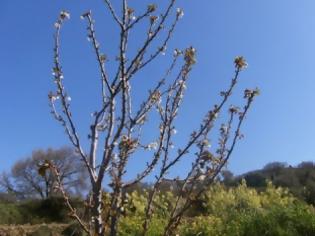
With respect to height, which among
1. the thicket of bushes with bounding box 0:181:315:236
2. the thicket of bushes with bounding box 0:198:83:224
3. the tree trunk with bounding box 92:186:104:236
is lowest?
the tree trunk with bounding box 92:186:104:236

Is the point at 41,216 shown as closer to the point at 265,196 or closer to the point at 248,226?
the point at 265,196

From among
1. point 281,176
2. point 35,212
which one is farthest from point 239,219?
point 281,176

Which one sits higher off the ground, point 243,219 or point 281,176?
point 281,176

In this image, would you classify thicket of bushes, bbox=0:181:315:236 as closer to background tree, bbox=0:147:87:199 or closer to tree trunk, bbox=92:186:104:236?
tree trunk, bbox=92:186:104:236

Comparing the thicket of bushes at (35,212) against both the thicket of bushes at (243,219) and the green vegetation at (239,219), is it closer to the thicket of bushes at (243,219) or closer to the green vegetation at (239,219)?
the green vegetation at (239,219)

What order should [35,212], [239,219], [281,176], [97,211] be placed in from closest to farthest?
[97,211]
[239,219]
[35,212]
[281,176]

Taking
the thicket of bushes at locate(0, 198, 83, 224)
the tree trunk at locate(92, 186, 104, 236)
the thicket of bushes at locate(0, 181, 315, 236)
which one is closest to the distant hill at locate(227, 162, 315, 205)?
the thicket of bushes at locate(0, 198, 83, 224)

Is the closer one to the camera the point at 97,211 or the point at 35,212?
the point at 97,211

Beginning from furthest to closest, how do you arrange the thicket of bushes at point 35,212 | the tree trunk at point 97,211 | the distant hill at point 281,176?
the distant hill at point 281,176 → the thicket of bushes at point 35,212 → the tree trunk at point 97,211

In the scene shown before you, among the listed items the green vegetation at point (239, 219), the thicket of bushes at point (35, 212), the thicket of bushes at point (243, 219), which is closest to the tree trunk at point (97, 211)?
the green vegetation at point (239, 219)

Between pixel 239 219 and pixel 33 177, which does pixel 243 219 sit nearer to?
pixel 239 219

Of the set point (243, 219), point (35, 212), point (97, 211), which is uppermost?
point (35, 212)

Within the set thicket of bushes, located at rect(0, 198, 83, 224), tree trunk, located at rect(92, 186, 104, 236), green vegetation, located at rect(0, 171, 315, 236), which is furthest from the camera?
thicket of bushes, located at rect(0, 198, 83, 224)

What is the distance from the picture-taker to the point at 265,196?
15367 mm
